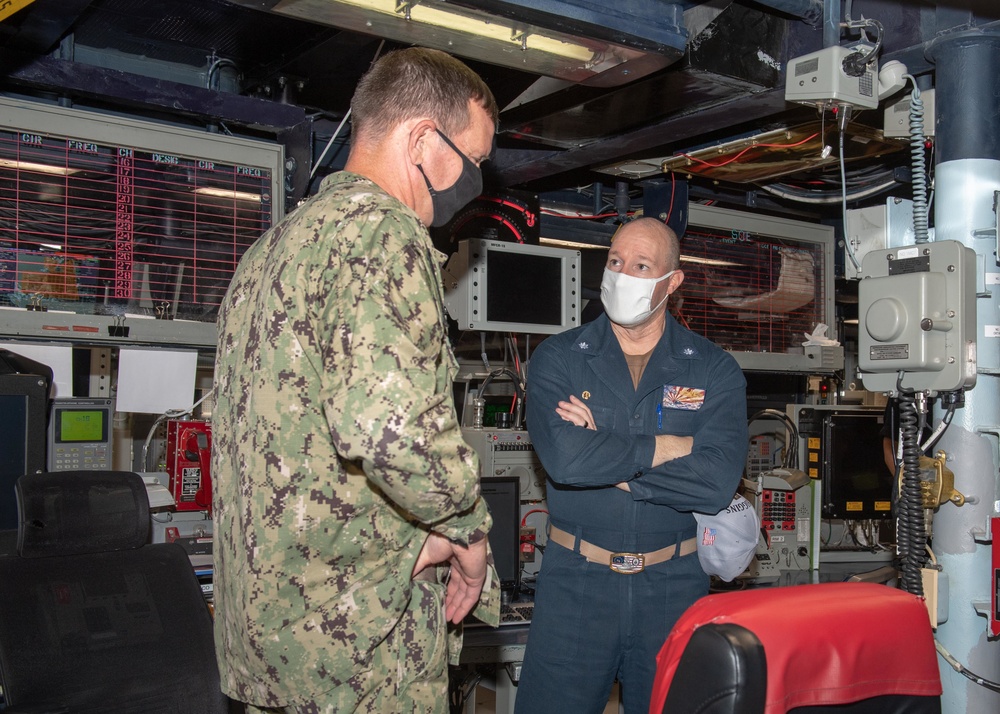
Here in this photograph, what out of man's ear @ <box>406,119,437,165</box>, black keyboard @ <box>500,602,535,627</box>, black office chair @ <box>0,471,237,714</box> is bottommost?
black keyboard @ <box>500,602,535,627</box>

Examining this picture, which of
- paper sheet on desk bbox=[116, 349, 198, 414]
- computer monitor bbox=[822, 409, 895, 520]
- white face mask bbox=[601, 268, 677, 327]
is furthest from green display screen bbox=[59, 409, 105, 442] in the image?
computer monitor bbox=[822, 409, 895, 520]

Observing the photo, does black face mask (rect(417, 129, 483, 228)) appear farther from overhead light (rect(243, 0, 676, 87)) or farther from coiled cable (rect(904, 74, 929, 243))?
coiled cable (rect(904, 74, 929, 243))

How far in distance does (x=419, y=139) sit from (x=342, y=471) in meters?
0.63

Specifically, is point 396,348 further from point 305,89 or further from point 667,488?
point 305,89

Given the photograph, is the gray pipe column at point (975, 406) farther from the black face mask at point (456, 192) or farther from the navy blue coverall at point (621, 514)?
the black face mask at point (456, 192)

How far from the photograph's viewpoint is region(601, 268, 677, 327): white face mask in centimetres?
270

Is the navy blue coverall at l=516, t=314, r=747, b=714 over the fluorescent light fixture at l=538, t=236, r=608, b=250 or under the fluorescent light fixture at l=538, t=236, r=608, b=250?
under

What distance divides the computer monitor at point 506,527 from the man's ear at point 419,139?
2030 millimetres

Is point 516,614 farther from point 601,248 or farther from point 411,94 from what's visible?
point 411,94

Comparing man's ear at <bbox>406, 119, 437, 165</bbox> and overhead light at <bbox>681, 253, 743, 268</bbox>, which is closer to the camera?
man's ear at <bbox>406, 119, 437, 165</bbox>

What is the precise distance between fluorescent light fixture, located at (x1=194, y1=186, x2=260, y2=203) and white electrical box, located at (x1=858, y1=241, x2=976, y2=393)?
218cm

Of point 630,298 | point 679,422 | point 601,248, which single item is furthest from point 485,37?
point 601,248

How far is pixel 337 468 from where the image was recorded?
4.54 feet

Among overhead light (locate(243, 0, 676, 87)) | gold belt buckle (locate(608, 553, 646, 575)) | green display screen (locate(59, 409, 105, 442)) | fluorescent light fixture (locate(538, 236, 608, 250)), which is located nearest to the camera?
overhead light (locate(243, 0, 676, 87))
